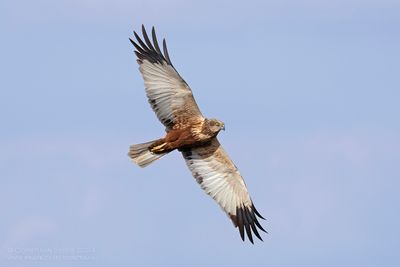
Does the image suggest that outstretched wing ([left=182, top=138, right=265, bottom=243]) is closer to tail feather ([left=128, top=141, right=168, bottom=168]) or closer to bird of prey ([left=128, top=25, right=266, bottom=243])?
bird of prey ([left=128, top=25, right=266, bottom=243])

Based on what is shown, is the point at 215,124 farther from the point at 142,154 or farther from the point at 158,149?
the point at 142,154

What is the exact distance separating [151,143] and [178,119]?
796 millimetres

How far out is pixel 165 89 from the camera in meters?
22.1

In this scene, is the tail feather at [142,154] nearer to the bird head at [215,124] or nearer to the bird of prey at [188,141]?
the bird of prey at [188,141]

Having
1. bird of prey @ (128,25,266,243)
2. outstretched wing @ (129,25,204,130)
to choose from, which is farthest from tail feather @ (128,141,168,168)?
outstretched wing @ (129,25,204,130)

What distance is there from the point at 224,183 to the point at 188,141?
55.6 inches

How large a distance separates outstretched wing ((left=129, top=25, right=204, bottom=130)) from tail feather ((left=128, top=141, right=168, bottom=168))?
2.32 ft

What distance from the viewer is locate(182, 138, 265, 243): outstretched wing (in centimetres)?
2305

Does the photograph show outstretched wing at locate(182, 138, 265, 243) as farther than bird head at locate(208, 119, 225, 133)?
Yes

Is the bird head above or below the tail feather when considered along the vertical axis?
above

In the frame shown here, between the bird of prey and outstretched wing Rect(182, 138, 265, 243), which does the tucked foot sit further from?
outstretched wing Rect(182, 138, 265, 243)

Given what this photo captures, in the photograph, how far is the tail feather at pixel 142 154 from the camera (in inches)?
870

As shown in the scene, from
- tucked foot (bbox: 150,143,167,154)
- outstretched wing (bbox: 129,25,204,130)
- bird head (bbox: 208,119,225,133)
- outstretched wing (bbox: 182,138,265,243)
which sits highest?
outstretched wing (bbox: 129,25,204,130)

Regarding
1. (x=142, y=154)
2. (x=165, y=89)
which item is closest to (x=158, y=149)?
(x=142, y=154)
